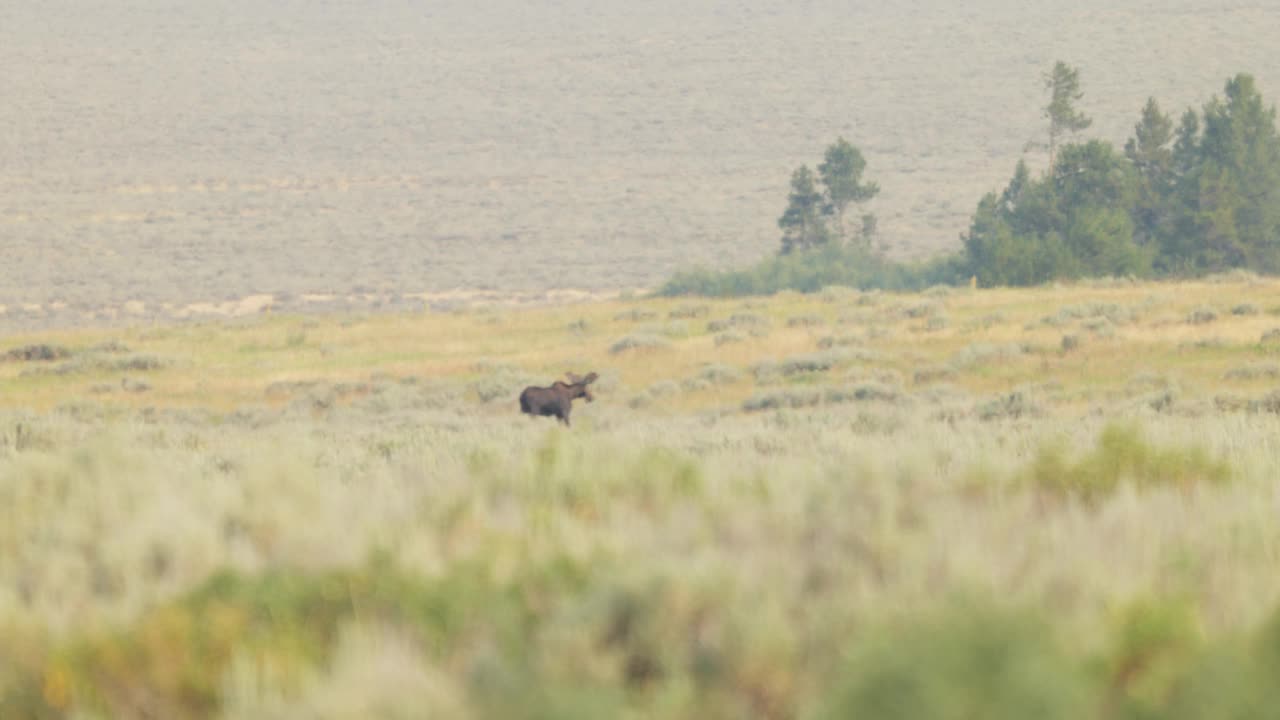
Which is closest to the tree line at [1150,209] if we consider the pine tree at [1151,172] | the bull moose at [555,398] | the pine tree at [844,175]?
the pine tree at [1151,172]

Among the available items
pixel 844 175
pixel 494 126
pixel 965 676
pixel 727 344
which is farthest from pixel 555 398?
pixel 494 126

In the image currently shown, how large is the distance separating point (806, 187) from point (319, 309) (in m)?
24.1

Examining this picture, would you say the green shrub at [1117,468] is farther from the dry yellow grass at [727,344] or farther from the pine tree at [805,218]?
the pine tree at [805,218]

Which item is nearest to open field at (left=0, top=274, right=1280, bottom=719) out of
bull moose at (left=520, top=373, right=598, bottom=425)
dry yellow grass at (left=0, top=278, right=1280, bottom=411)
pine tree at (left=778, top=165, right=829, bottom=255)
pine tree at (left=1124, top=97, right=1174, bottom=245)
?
bull moose at (left=520, top=373, right=598, bottom=425)

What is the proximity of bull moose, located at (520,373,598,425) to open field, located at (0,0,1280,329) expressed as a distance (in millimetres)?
52976

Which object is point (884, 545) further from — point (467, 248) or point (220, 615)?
point (467, 248)

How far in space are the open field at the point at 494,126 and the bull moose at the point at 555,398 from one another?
53.0 metres

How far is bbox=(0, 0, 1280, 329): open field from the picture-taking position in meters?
82.5

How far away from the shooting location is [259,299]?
74.4 m

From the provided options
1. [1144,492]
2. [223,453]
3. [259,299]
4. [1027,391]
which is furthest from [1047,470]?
[259,299]

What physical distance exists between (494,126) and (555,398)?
99.3 m

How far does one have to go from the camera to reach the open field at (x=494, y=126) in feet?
271

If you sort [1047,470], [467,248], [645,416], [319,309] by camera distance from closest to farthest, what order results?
[1047,470] < [645,416] < [319,309] < [467,248]

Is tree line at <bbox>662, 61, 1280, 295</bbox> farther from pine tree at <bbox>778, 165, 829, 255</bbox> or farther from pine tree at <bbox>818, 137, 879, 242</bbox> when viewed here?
pine tree at <bbox>778, 165, 829, 255</bbox>
